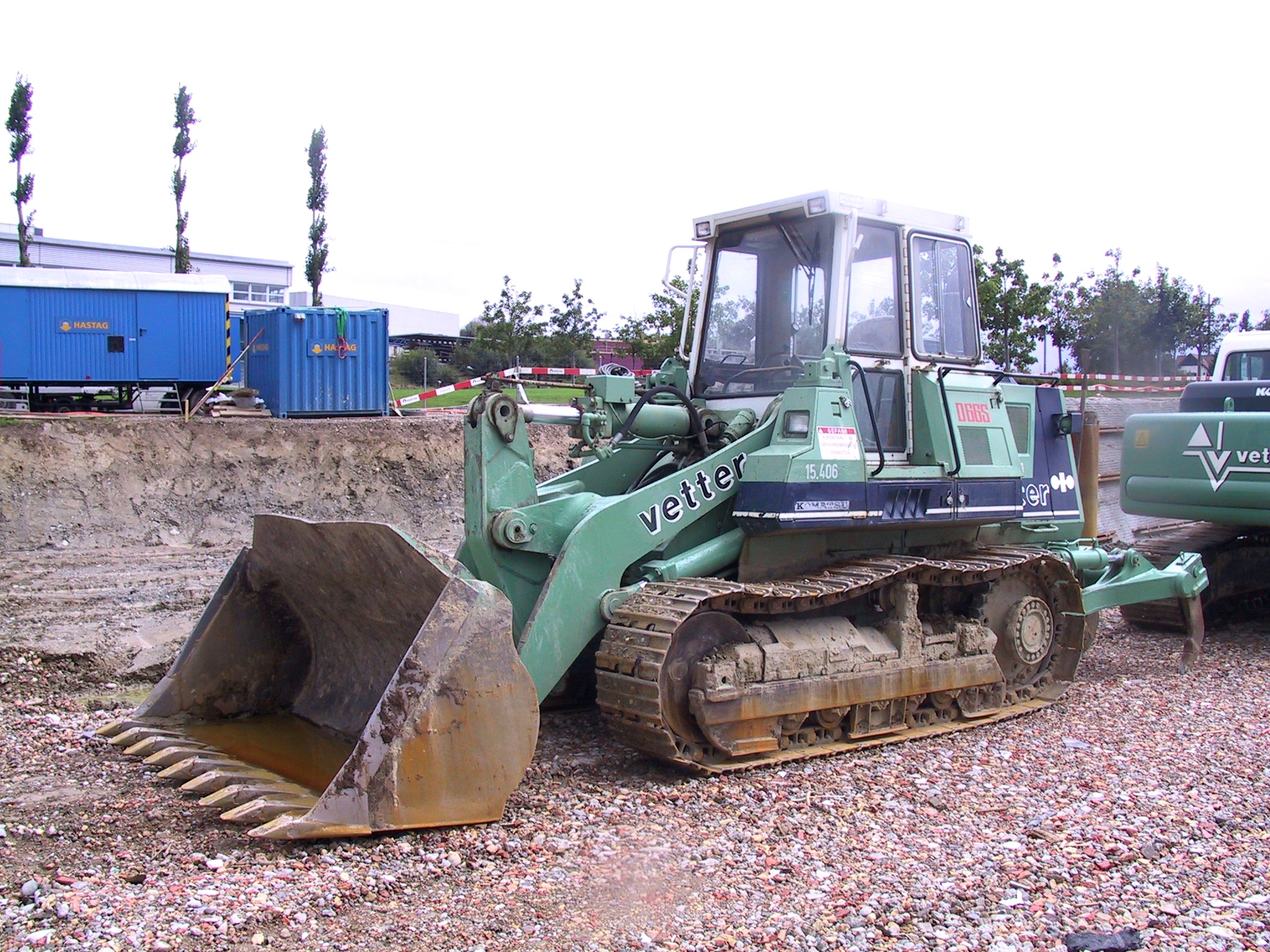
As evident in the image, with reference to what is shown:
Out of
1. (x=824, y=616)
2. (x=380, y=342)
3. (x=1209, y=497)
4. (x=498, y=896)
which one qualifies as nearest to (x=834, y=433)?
(x=824, y=616)

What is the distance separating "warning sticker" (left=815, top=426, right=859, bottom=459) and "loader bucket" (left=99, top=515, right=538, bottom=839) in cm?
211

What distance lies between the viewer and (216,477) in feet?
48.4

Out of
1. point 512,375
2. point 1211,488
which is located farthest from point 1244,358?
point 512,375

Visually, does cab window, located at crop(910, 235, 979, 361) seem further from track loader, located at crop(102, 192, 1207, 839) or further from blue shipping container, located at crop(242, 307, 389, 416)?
blue shipping container, located at crop(242, 307, 389, 416)

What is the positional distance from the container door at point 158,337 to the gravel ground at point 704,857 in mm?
15786

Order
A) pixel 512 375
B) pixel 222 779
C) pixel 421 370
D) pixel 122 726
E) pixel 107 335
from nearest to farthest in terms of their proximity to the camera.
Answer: pixel 222 779, pixel 122 726, pixel 512 375, pixel 107 335, pixel 421 370

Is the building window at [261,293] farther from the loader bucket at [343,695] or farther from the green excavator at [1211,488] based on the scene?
the loader bucket at [343,695]

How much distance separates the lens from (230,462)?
588 inches

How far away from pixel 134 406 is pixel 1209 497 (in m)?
19.3

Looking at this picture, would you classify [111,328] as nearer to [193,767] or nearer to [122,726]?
[122,726]

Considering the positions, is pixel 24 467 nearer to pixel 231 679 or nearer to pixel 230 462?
pixel 230 462

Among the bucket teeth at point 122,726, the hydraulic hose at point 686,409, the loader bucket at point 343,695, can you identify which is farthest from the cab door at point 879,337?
the bucket teeth at point 122,726

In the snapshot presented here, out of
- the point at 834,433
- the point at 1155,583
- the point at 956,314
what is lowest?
the point at 1155,583

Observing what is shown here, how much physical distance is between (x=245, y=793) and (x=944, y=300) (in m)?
4.90
